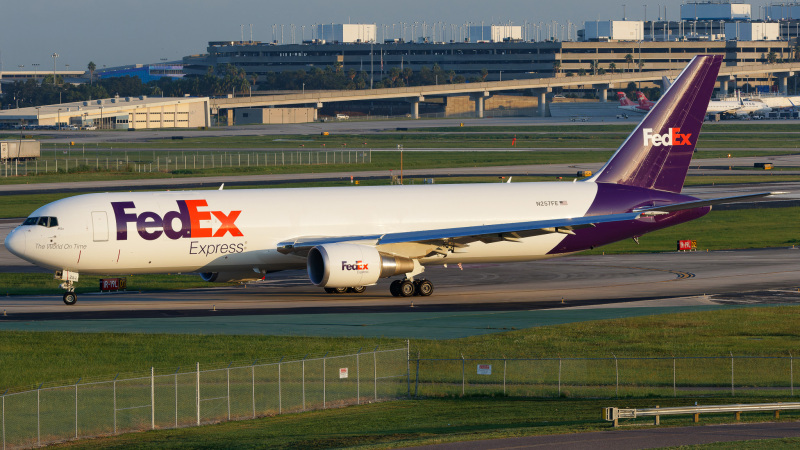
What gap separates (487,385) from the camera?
32.6 metres

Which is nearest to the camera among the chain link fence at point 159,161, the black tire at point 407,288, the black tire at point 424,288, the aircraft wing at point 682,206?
the aircraft wing at point 682,206

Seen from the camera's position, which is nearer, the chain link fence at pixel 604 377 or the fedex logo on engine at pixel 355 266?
the chain link fence at pixel 604 377

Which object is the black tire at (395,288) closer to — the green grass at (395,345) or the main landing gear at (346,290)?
the main landing gear at (346,290)

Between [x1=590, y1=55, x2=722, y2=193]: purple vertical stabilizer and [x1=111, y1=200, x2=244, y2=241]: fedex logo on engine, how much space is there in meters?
20.2

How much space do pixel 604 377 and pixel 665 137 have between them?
2494cm

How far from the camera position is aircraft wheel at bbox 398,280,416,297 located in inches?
1951

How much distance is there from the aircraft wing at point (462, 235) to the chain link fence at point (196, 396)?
563 inches

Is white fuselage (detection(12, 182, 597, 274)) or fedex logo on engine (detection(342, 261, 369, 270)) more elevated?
white fuselage (detection(12, 182, 597, 274))

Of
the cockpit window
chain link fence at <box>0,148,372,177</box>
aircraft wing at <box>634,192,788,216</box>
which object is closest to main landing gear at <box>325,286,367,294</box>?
the cockpit window

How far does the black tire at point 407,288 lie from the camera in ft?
163

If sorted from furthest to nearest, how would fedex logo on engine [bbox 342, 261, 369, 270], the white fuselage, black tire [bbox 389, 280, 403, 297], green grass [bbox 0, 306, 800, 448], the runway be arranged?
black tire [bbox 389, 280, 403, 297], fedex logo on engine [bbox 342, 261, 369, 270], the white fuselage, the runway, green grass [bbox 0, 306, 800, 448]

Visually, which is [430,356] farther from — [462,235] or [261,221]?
[261,221]

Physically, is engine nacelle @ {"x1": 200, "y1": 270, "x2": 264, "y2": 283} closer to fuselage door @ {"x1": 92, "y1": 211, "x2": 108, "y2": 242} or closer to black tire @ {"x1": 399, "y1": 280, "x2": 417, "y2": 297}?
fuselage door @ {"x1": 92, "y1": 211, "x2": 108, "y2": 242}

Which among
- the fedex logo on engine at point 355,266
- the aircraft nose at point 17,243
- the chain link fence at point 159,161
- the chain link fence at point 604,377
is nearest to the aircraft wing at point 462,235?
the fedex logo on engine at point 355,266
